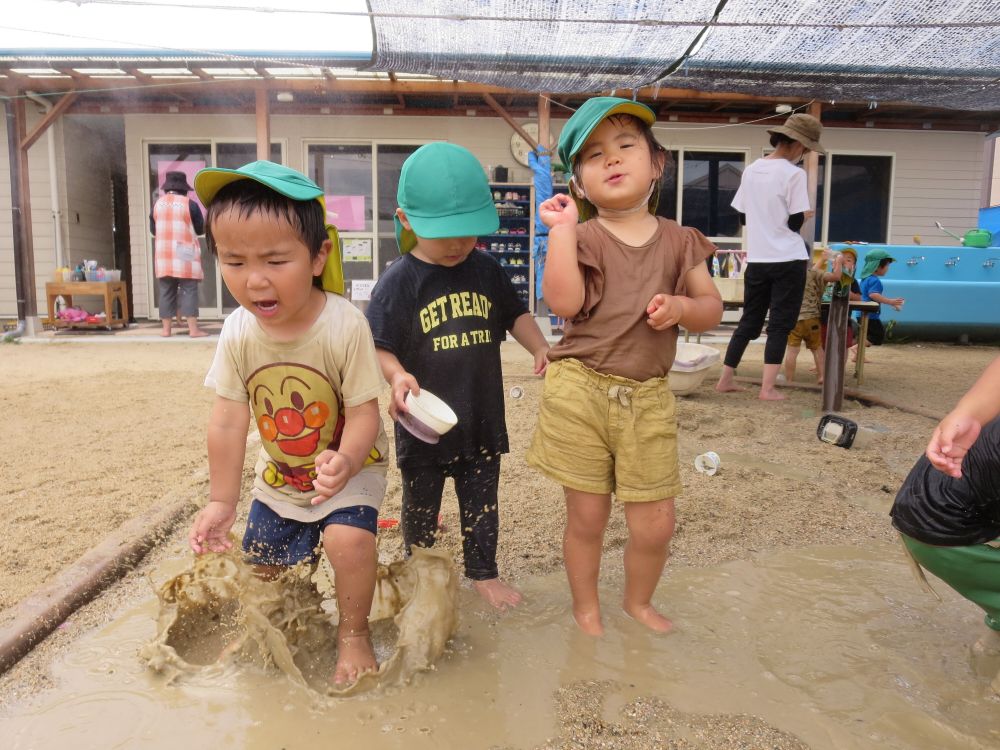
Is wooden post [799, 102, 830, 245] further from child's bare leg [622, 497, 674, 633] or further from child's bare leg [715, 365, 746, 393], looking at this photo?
child's bare leg [622, 497, 674, 633]

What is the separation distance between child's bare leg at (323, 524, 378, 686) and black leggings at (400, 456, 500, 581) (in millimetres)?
432

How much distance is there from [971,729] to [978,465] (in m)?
0.57

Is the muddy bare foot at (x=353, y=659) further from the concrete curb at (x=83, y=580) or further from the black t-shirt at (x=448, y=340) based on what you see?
the concrete curb at (x=83, y=580)

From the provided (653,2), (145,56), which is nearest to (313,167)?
(145,56)

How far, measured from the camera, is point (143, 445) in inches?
157

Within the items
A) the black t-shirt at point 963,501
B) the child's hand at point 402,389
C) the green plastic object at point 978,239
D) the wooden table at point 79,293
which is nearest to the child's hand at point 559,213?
the child's hand at point 402,389

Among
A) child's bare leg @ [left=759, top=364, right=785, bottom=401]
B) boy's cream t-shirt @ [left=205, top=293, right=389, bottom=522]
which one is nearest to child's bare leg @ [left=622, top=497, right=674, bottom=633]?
boy's cream t-shirt @ [left=205, top=293, right=389, bottom=522]

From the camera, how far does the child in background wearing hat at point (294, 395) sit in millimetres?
1758

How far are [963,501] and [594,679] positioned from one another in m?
0.95

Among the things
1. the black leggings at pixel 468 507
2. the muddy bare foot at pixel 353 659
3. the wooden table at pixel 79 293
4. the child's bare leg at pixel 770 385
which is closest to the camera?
the muddy bare foot at pixel 353 659

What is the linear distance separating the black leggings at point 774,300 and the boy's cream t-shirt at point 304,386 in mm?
3794

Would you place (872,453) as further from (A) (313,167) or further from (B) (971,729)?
(A) (313,167)

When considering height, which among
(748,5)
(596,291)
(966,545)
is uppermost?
(748,5)

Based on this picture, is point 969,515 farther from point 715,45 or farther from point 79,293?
point 79,293
